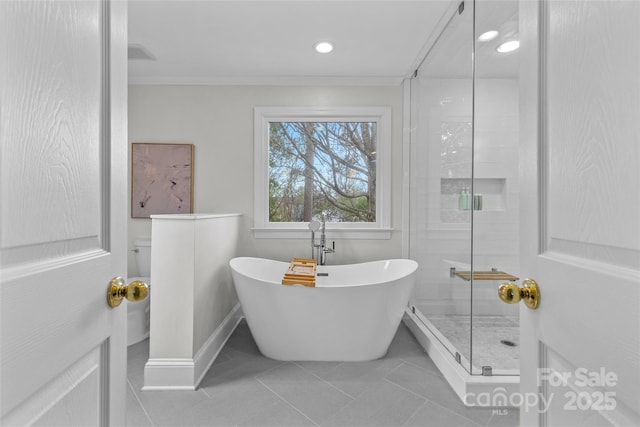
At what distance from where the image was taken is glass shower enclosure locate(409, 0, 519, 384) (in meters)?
1.98

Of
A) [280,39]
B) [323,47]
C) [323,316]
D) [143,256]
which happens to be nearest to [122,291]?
[323,316]

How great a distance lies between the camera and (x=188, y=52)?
266 cm

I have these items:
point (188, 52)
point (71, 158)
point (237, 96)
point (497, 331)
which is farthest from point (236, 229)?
point (71, 158)

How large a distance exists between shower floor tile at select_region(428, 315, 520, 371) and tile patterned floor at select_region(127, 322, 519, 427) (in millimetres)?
250

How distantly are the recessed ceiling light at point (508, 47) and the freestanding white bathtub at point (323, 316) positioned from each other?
151cm

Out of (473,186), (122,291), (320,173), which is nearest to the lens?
(122,291)

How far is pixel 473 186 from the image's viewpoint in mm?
2131

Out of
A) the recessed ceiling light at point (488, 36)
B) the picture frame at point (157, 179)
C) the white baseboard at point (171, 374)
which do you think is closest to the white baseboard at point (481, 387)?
the white baseboard at point (171, 374)

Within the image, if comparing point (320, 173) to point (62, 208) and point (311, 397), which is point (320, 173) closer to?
point (311, 397)

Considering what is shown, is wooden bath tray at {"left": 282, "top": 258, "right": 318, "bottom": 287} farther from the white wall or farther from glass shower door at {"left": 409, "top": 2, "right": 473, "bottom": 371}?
glass shower door at {"left": 409, "top": 2, "right": 473, "bottom": 371}

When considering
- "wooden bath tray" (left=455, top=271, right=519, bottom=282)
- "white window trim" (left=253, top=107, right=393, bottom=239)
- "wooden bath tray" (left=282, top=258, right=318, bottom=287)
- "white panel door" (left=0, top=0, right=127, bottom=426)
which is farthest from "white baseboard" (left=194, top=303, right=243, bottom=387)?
"wooden bath tray" (left=455, top=271, right=519, bottom=282)

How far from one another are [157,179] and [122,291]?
2.76 meters

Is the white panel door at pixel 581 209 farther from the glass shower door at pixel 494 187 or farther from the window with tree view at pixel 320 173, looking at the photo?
the window with tree view at pixel 320 173

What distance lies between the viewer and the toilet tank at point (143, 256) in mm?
3039
